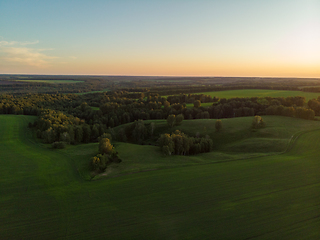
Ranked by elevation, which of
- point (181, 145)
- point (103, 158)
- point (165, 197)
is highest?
point (103, 158)

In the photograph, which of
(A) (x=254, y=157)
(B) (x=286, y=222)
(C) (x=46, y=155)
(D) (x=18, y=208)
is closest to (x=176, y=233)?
(B) (x=286, y=222)

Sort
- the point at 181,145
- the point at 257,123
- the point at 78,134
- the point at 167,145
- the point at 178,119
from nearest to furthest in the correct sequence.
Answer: the point at 167,145 → the point at 181,145 → the point at 257,123 → the point at 78,134 → the point at 178,119

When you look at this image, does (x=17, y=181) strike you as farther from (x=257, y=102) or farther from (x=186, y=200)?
(x=257, y=102)

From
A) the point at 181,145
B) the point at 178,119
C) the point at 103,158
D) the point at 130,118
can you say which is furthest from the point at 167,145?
the point at 130,118

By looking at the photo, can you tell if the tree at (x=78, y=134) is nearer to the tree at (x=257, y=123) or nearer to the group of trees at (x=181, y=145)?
the group of trees at (x=181, y=145)

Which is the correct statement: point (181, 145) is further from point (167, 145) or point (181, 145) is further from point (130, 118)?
point (130, 118)

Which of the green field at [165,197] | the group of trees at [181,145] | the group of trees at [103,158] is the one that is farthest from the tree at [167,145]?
the group of trees at [103,158]

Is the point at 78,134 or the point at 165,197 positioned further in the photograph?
the point at 78,134
